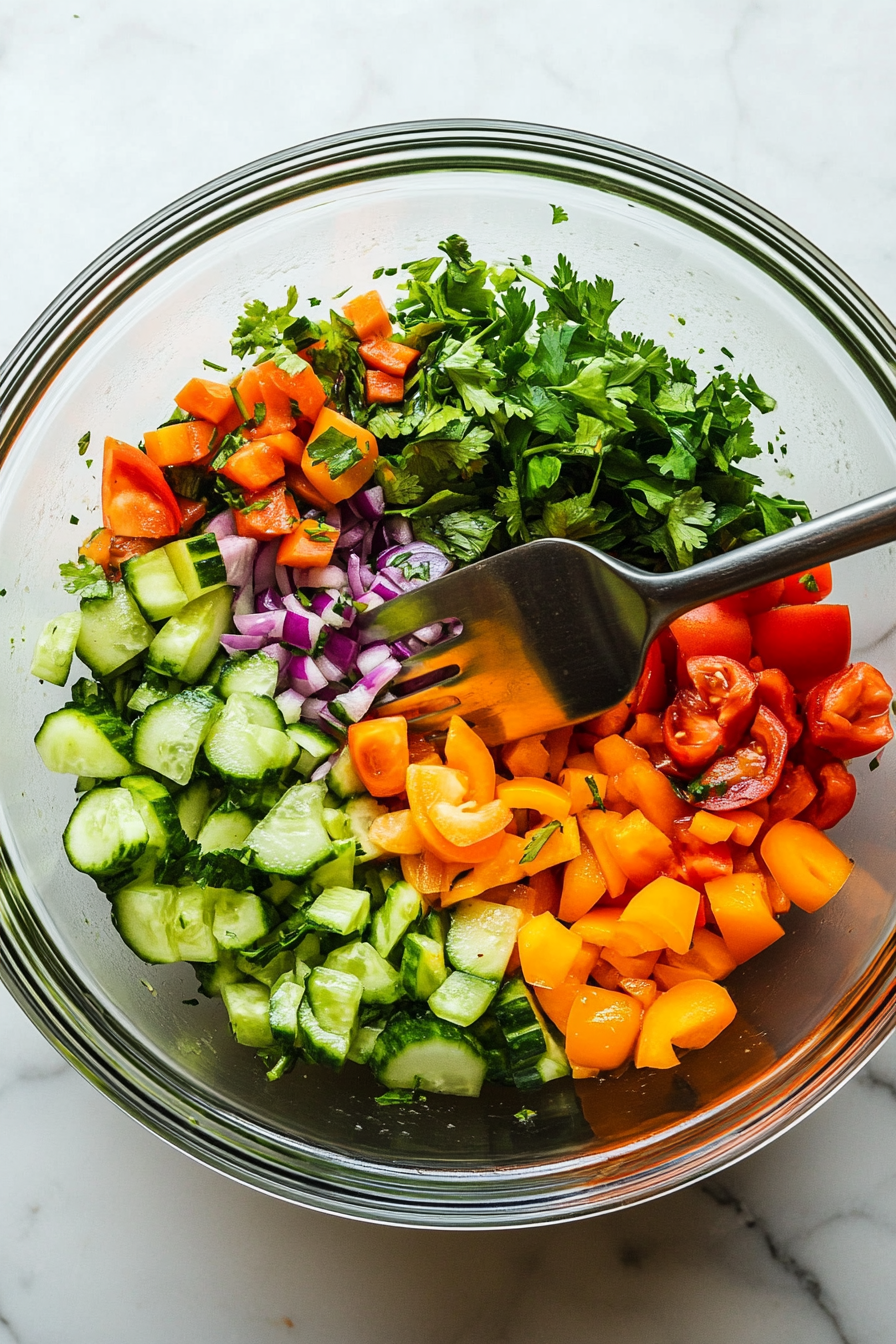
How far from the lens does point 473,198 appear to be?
231 cm

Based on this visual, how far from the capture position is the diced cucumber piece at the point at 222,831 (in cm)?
200

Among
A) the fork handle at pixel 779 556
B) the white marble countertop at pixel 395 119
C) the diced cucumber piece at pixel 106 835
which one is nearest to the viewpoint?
the fork handle at pixel 779 556

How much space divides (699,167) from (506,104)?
1.64ft

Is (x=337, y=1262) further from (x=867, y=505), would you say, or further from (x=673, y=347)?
(x=673, y=347)

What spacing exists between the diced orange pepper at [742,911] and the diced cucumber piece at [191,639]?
1.10 m

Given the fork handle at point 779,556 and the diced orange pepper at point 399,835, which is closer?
the fork handle at point 779,556

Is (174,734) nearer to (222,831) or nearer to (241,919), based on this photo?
(222,831)

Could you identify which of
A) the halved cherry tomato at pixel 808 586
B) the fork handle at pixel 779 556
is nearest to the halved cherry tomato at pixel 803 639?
the halved cherry tomato at pixel 808 586

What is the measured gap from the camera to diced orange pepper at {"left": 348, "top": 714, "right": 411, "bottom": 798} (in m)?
2.04

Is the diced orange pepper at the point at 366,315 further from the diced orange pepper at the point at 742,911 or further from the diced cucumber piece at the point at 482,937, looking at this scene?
the diced orange pepper at the point at 742,911

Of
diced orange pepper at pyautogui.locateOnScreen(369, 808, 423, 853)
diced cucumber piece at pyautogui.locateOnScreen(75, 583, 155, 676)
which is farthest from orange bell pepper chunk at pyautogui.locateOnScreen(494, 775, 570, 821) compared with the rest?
diced cucumber piece at pyautogui.locateOnScreen(75, 583, 155, 676)

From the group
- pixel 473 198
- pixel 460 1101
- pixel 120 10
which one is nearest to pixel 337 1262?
pixel 460 1101

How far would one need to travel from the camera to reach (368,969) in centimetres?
197

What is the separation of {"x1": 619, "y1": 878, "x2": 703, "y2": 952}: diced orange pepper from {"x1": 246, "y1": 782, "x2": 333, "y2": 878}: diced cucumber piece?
60 centimetres
